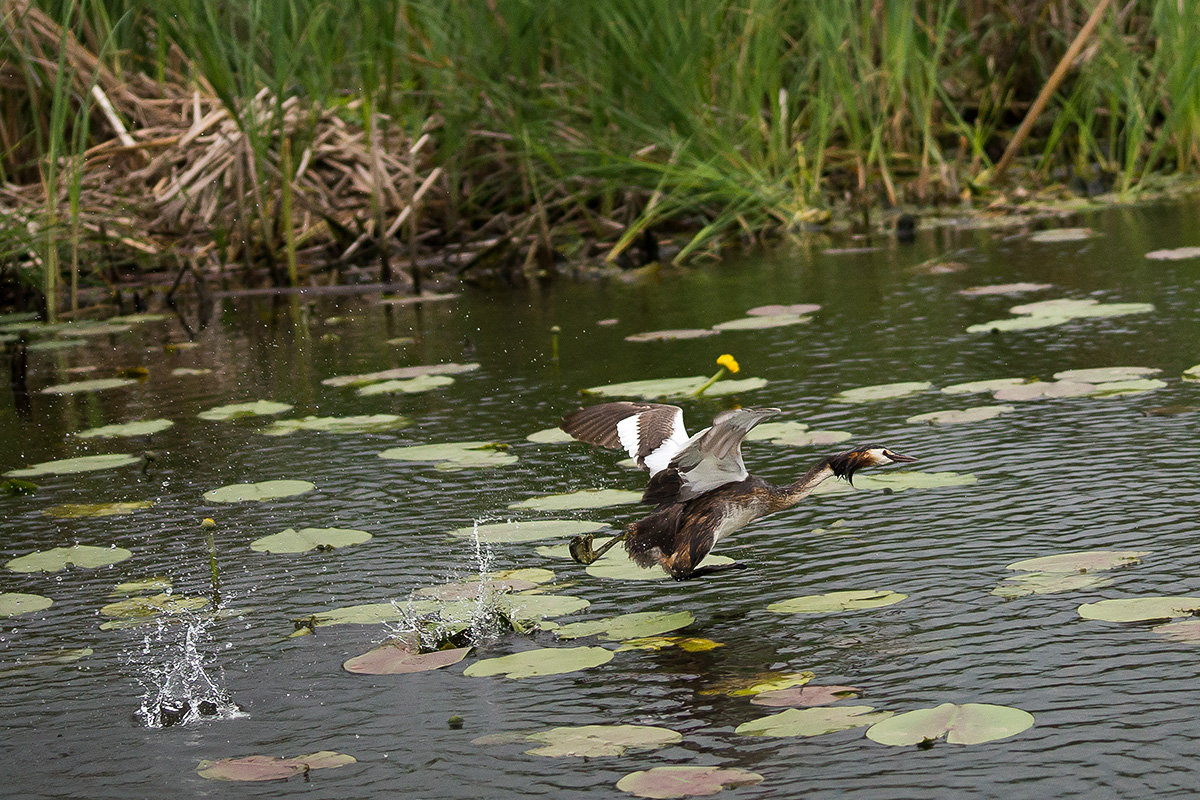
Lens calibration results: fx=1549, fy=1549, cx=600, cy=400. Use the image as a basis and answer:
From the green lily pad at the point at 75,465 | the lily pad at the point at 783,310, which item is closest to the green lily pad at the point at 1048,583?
the green lily pad at the point at 75,465

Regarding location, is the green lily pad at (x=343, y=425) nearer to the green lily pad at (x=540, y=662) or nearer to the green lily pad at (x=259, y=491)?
the green lily pad at (x=259, y=491)

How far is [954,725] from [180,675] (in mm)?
1448

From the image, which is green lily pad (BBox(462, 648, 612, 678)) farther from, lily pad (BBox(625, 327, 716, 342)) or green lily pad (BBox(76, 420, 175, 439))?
lily pad (BBox(625, 327, 716, 342))

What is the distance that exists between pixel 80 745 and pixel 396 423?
8.75ft

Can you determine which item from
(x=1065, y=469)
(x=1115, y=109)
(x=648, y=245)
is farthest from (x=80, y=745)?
(x=1115, y=109)

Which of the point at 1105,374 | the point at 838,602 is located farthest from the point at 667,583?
the point at 1105,374

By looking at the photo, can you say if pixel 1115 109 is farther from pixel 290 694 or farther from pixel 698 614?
pixel 290 694

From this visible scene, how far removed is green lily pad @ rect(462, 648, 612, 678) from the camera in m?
2.77

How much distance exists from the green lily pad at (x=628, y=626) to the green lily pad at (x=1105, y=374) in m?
2.24

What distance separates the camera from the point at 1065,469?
12.9ft

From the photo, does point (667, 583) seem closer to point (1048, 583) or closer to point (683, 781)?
point (1048, 583)

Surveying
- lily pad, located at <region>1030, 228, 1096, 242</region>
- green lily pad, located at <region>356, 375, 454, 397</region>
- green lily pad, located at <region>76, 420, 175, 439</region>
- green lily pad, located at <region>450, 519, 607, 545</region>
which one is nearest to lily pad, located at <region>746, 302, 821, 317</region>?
green lily pad, located at <region>356, 375, 454, 397</region>

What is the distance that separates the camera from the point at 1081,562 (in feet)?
10.2

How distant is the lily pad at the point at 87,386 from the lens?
6.29 metres
